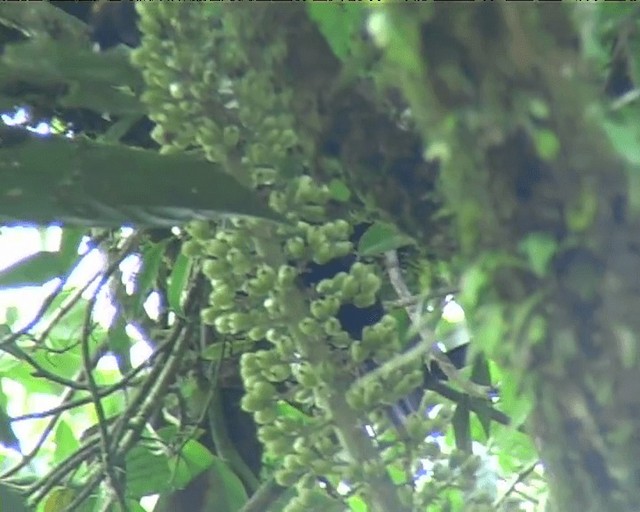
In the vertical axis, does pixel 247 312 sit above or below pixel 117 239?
below

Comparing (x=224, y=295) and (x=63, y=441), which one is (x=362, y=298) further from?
(x=63, y=441)

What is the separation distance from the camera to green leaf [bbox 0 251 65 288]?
0.57 m

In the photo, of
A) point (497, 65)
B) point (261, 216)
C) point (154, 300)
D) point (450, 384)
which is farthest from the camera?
point (154, 300)

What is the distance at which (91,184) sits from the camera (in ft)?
1.34

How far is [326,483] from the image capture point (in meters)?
0.40

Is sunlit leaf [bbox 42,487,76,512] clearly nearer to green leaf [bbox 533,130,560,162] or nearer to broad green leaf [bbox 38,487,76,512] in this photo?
broad green leaf [bbox 38,487,76,512]

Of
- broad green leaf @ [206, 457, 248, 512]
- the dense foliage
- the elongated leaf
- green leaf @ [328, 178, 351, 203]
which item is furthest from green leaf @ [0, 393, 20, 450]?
green leaf @ [328, 178, 351, 203]

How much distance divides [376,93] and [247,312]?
0.38 ft

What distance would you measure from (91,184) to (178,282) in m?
0.16

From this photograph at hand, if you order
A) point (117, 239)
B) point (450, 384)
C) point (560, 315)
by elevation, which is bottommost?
point (560, 315)

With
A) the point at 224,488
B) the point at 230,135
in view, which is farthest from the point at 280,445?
the point at 224,488

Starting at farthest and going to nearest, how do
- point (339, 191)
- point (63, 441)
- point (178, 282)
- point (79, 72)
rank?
point (63, 441) → point (178, 282) → point (79, 72) → point (339, 191)

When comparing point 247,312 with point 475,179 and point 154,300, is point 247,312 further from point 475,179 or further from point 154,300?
point 154,300

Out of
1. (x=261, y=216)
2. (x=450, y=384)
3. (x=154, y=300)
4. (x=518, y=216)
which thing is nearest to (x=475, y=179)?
(x=518, y=216)
